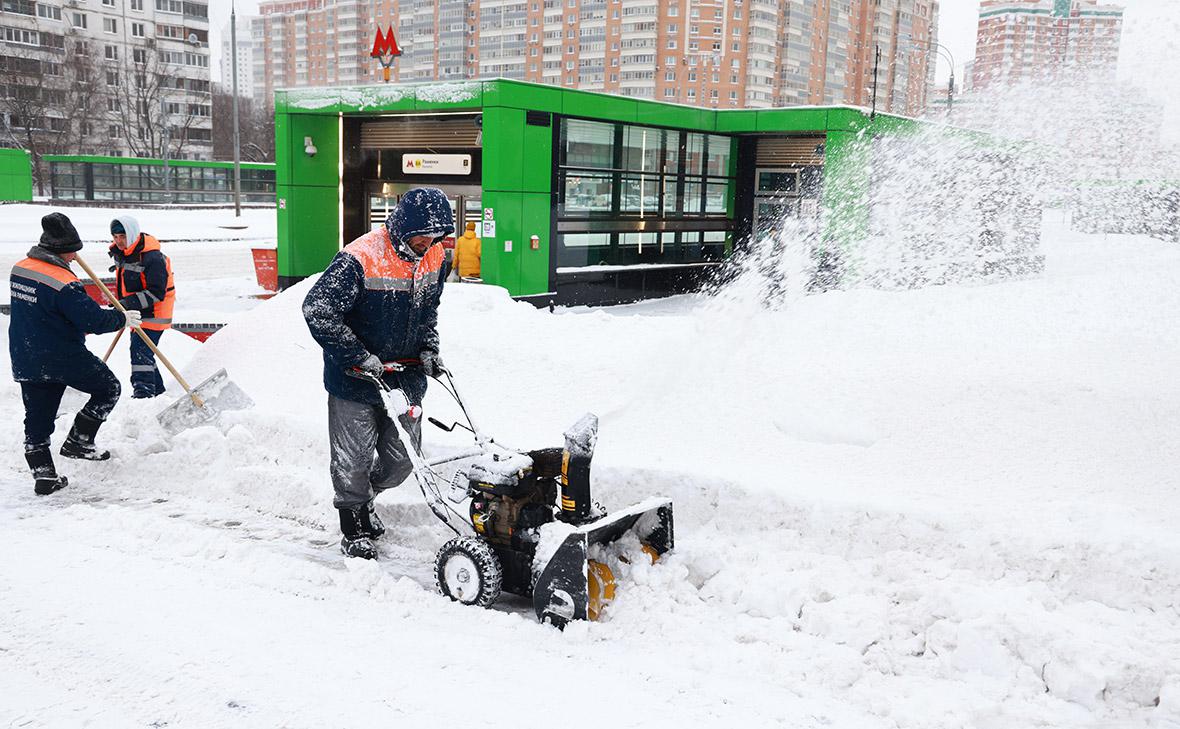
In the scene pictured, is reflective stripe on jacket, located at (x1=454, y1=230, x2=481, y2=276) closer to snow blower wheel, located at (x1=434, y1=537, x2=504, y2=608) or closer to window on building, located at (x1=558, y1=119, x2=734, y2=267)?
window on building, located at (x1=558, y1=119, x2=734, y2=267)

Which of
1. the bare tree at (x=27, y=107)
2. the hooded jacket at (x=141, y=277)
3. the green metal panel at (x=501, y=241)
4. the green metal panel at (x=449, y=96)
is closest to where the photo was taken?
the hooded jacket at (x=141, y=277)

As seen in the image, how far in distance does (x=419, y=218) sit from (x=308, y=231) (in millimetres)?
13154

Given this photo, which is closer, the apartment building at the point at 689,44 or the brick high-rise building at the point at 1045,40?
the brick high-rise building at the point at 1045,40

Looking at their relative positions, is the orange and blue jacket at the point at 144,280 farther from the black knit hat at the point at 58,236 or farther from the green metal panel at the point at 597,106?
the green metal panel at the point at 597,106

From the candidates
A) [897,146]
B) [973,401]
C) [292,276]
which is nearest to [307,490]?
[973,401]

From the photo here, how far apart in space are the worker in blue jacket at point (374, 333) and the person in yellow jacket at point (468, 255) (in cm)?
963

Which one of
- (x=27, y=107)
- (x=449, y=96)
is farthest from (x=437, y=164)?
(x=27, y=107)

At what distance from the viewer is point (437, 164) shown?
50.3 ft

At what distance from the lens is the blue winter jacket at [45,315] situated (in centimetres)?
587

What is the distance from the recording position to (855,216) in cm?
1698

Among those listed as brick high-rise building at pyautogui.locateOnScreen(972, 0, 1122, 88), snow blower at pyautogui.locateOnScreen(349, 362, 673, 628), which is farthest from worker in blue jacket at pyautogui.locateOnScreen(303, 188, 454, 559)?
brick high-rise building at pyautogui.locateOnScreen(972, 0, 1122, 88)

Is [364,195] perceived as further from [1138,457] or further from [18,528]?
[1138,457]

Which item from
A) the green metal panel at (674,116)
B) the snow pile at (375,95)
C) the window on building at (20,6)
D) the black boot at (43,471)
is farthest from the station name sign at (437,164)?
the window on building at (20,6)

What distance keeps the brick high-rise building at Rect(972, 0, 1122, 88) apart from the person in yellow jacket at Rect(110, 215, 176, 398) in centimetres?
1017
